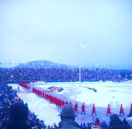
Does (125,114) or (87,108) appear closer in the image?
(125,114)

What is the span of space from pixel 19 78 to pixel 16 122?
59.8 ft

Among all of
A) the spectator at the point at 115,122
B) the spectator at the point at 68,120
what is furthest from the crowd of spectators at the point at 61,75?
the spectator at the point at 68,120

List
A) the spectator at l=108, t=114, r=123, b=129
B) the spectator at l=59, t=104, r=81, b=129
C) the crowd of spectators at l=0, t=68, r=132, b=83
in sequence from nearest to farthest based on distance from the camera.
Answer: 1. the spectator at l=59, t=104, r=81, b=129
2. the spectator at l=108, t=114, r=123, b=129
3. the crowd of spectators at l=0, t=68, r=132, b=83

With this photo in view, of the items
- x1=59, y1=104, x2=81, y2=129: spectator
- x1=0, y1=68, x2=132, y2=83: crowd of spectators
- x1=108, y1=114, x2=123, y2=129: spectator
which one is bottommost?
x1=0, y1=68, x2=132, y2=83: crowd of spectators

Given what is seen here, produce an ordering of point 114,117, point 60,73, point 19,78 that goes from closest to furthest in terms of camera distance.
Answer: point 114,117 → point 19,78 → point 60,73

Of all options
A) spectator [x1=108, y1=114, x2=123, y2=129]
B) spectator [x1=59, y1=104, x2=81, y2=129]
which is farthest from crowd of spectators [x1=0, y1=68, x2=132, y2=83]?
spectator [x1=59, y1=104, x2=81, y2=129]

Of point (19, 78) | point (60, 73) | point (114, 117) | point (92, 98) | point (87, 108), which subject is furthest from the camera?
point (60, 73)

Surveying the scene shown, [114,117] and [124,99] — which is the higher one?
[114,117]

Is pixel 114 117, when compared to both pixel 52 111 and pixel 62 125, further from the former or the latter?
pixel 52 111

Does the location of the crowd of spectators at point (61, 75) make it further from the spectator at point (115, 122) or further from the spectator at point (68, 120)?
the spectator at point (68, 120)

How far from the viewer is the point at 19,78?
785 inches

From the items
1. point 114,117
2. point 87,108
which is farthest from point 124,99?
point 114,117

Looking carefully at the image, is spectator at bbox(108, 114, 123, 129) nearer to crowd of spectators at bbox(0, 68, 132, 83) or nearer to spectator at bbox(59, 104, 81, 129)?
spectator at bbox(59, 104, 81, 129)

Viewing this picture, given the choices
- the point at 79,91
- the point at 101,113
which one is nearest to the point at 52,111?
the point at 101,113
